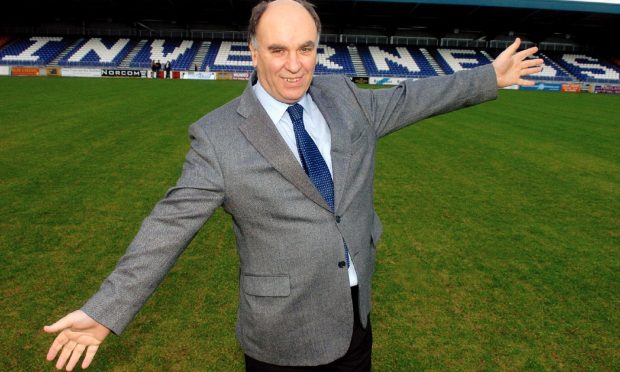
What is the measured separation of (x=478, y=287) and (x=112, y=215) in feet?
14.4

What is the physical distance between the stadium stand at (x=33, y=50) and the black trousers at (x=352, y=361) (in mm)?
38349

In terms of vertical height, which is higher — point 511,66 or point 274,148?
point 511,66

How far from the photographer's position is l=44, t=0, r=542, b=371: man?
1.50 meters

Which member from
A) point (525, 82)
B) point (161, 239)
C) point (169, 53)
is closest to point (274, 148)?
point (161, 239)

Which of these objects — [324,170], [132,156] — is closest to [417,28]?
[132,156]

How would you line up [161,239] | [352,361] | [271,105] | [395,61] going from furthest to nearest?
1. [395,61]
2. [352,361]
3. [271,105]
4. [161,239]

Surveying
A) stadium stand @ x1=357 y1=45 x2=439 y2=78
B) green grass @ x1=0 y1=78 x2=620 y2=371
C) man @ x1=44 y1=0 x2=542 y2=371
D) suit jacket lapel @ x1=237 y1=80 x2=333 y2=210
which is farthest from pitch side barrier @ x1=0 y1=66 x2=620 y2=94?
suit jacket lapel @ x1=237 y1=80 x2=333 y2=210

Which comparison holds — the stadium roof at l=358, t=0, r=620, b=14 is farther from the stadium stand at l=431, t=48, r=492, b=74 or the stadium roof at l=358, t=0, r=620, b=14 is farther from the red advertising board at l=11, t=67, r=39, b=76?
the red advertising board at l=11, t=67, r=39, b=76

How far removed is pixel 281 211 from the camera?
162 centimetres

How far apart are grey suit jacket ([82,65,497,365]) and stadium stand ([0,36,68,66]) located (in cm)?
3826

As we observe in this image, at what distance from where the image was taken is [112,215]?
570 centimetres

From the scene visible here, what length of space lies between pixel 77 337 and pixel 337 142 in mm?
1122

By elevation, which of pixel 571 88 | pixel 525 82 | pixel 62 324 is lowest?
pixel 571 88

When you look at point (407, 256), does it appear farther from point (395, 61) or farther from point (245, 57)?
point (395, 61)
